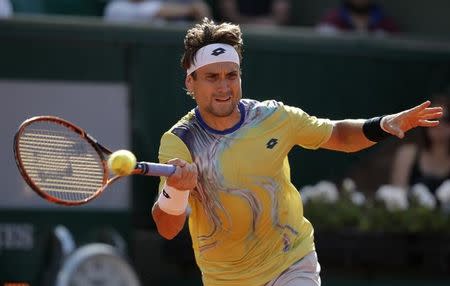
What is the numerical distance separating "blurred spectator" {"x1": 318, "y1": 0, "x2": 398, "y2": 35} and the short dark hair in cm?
552

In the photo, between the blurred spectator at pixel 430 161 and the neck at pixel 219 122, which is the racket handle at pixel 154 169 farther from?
the blurred spectator at pixel 430 161

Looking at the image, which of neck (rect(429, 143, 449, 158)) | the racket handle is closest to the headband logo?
the racket handle

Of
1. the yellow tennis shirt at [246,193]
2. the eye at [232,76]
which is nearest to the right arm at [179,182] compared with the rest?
the yellow tennis shirt at [246,193]

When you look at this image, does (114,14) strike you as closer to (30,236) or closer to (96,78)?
(96,78)

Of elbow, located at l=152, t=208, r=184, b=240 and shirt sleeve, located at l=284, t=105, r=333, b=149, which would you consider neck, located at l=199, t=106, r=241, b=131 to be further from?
elbow, located at l=152, t=208, r=184, b=240

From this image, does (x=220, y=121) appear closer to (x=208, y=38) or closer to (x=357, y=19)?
(x=208, y=38)

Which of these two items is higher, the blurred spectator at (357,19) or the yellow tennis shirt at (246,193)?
the yellow tennis shirt at (246,193)

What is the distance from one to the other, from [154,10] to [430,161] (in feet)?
8.85

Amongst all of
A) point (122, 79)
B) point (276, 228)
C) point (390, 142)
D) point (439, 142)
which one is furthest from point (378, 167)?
point (276, 228)

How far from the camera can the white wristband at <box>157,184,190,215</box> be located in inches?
213

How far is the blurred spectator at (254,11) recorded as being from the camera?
38.0ft

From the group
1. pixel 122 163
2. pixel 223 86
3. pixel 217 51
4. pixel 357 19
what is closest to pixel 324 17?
pixel 357 19

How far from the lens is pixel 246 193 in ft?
18.6

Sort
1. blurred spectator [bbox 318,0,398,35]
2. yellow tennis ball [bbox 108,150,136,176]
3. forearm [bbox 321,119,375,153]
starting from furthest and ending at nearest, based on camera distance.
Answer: blurred spectator [bbox 318,0,398,35], forearm [bbox 321,119,375,153], yellow tennis ball [bbox 108,150,136,176]
